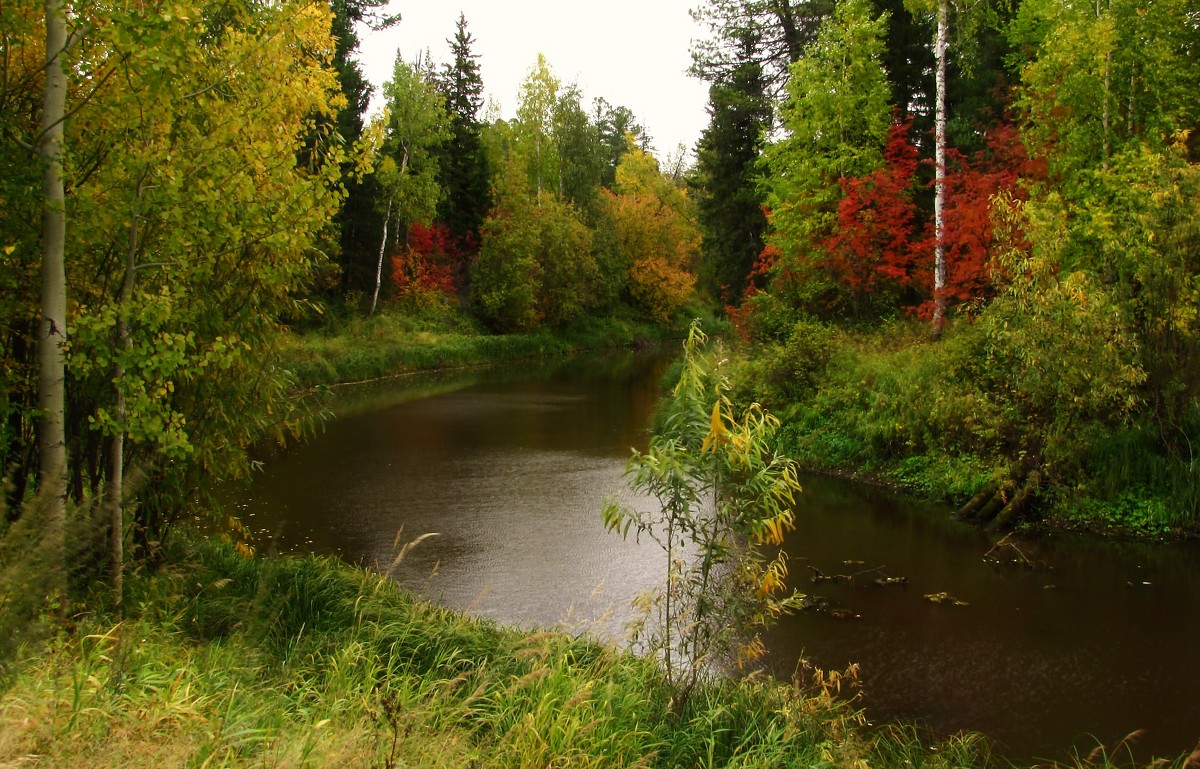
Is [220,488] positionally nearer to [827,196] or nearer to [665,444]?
[665,444]

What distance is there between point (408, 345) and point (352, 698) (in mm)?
27963

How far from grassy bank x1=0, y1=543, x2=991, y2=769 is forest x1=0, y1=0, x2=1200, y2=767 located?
17.2 inches

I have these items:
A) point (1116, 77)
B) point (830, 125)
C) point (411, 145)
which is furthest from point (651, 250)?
point (1116, 77)

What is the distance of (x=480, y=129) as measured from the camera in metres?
43.1

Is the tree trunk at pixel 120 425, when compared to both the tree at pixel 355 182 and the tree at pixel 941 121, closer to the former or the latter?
the tree at pixel 941 121

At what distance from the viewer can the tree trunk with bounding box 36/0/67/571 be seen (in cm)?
523

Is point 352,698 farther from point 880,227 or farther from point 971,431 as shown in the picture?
point 880,227

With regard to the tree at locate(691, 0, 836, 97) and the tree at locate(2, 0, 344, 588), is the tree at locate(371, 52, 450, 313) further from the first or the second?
the tree at locate(2, 0, 344, 588)

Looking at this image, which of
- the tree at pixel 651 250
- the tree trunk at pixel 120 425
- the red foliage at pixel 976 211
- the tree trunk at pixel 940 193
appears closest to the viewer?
the tree trunk at pixel 120 425

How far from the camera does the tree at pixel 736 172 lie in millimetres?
25953

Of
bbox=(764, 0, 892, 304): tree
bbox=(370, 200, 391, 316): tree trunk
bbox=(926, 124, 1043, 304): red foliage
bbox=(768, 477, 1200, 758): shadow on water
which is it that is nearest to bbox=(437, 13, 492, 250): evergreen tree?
bbox=(370, 200, 391, 316): tree trunk

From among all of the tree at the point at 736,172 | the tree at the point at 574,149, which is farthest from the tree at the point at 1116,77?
the tree at the point at 574,149

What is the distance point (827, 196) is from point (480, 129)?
26.8 metres

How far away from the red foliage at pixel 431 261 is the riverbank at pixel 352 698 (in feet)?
93.5
